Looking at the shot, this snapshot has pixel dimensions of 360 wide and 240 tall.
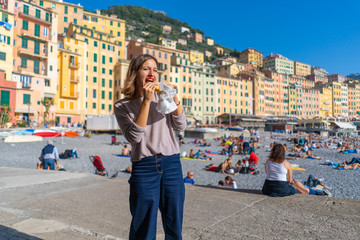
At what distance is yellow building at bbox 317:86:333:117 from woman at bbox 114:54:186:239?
11636 cm

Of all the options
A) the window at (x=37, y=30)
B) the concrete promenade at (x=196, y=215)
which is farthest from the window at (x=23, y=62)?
the concrete promenade at (x=196, y=215)

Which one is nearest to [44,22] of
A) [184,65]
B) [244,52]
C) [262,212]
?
[184,65]

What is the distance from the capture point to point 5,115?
30.5m

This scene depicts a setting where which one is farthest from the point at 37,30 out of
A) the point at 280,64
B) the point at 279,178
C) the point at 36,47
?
the point at 280,64

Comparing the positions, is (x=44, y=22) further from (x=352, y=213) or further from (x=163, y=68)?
(x=352, y=213)

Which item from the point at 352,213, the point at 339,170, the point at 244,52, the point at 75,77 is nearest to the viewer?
the point at 352,213

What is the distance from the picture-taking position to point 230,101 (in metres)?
70.5

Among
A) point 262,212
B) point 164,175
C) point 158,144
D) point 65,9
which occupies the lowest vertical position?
point 262,212

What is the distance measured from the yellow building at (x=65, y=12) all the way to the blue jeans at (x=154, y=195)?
57.1 m

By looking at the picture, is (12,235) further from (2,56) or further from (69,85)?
(69,85)

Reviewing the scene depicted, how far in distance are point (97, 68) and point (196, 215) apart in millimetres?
48676

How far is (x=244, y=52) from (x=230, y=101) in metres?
55.6

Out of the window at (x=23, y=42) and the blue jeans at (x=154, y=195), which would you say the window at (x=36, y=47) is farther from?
the blue jeans at (x=154, y=195)

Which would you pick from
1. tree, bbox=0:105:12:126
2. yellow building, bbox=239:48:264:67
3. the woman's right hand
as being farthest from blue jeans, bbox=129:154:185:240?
yellow building, bbox=239:48:264:67
